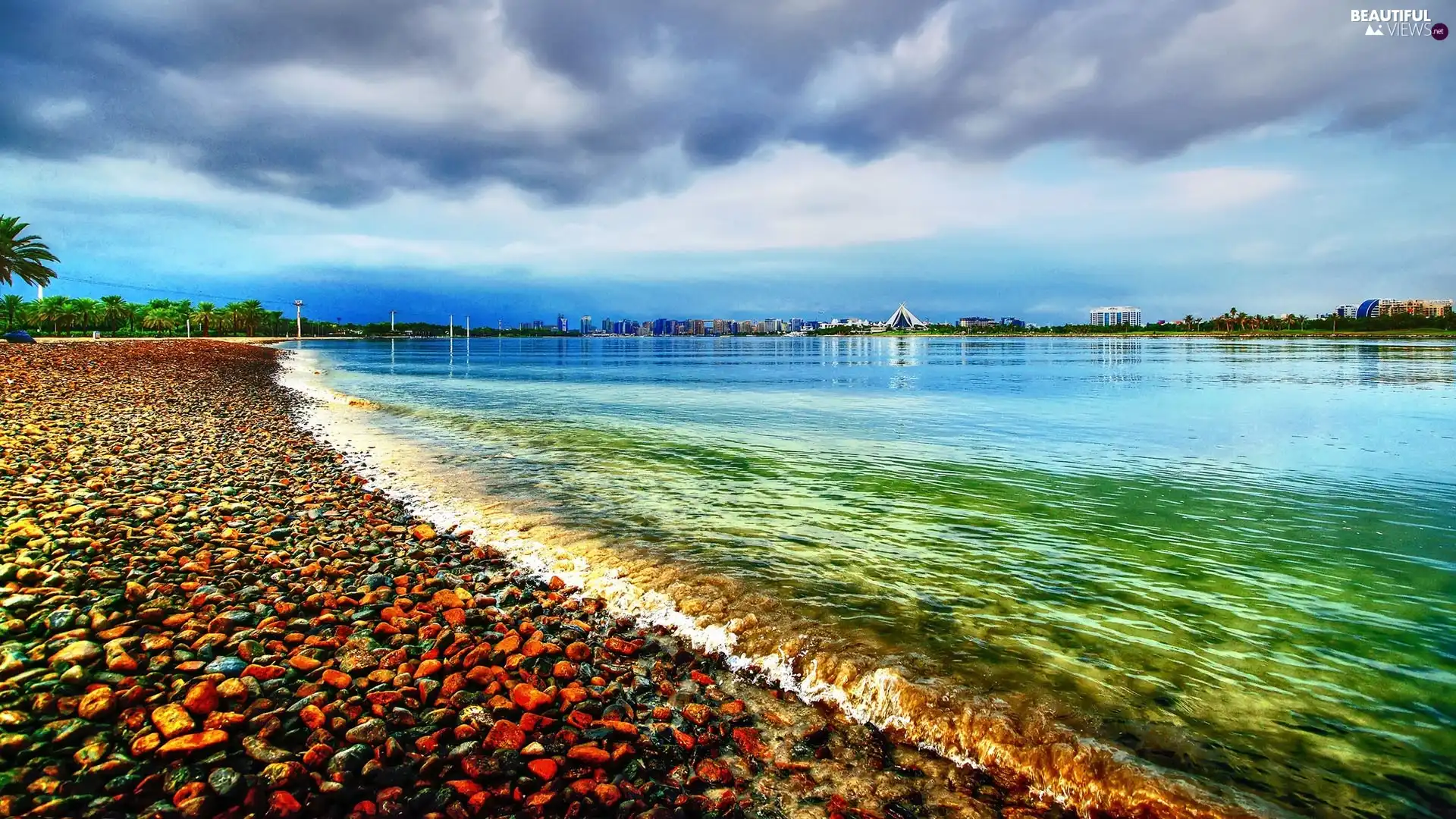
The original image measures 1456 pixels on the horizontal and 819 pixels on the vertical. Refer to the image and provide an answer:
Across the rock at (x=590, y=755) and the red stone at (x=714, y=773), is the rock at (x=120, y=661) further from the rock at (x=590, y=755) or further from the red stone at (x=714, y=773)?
the red stone at (x=714, y=773)

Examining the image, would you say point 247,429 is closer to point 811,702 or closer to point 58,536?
point 58,536

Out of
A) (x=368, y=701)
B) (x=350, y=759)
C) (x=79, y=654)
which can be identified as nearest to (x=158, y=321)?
(x=79, y=654)

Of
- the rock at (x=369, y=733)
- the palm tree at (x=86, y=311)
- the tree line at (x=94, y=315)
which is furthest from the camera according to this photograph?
the palm tree at (x=86, y=311)

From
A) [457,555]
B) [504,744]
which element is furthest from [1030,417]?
[504,744]

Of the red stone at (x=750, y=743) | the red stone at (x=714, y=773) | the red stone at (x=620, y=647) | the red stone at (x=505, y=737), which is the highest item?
the red stone at (x=505, y=737)

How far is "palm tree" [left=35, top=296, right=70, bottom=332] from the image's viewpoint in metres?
140

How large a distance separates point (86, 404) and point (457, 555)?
2945cm

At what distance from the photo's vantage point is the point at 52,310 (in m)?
144

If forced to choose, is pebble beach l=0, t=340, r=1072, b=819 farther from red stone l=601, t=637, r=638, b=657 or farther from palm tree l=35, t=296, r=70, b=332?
palm tree l=35, t=296, r=70, b=332

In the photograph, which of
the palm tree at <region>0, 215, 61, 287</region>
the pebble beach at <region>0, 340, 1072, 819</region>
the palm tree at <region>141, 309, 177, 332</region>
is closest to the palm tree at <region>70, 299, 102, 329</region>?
the palm tree at <region>141, 309, 177, 332</region>

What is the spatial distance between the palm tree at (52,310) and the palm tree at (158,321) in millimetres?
33493

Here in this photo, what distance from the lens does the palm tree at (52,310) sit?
140 meters

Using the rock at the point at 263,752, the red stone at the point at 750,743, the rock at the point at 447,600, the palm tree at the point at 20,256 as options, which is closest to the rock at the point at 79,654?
the rock at the point at 263,752

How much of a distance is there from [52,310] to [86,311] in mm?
12517
